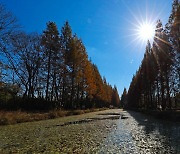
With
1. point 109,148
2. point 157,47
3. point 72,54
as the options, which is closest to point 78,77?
point 72,54

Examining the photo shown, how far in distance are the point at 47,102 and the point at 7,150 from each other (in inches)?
862

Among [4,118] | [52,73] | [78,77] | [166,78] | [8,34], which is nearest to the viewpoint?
[4,118]

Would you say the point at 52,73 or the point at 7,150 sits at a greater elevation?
the point at 52,73

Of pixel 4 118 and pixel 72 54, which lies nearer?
pixel 4 118

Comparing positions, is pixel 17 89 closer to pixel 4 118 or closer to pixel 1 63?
pixel 1 63

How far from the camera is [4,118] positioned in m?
14.8

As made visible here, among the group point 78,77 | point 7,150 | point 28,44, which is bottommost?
point 7,150

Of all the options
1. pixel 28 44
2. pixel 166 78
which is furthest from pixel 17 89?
pixel 166 78

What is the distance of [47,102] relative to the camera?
2805 centimetres

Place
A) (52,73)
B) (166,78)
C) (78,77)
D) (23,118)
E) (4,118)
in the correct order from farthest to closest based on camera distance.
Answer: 1. (78,77)
2. (52,73)
3. (166,78)
4. (23,118)
5. (4,118)

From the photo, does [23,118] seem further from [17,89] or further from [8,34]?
[17,89]

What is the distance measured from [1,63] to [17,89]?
7.68 meters

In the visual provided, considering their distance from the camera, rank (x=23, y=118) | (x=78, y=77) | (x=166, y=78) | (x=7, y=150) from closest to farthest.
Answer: (x=7, y=150) < (x=23, y=118) < (x=166, y=78) < (x=78, y=77)

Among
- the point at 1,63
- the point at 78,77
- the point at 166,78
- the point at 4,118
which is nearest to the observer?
the point at 4,118
